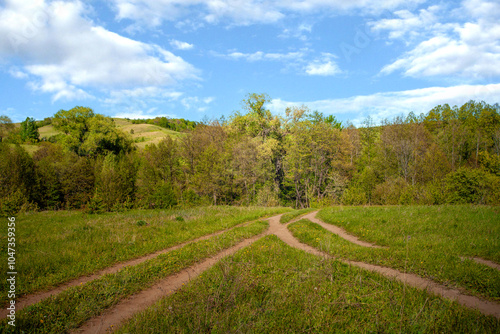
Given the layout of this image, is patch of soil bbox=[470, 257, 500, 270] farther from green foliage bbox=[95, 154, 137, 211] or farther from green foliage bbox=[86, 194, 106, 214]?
green foliage bbox=[95, 154, 137, 211]

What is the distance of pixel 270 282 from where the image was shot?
250 inches

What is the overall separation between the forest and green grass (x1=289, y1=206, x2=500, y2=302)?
67.5ft

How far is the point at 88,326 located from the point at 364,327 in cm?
566

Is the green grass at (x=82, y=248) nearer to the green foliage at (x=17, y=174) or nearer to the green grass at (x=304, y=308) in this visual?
the green grass at (x=304, y=308)

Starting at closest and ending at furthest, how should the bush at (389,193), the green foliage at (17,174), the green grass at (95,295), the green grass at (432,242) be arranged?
1. the green grass at (95,295)
2. the green grass at (432,242)
3. the bush at (389,193)
4. the green foliage at (17,174)

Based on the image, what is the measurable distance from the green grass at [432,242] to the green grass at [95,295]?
5.36 m

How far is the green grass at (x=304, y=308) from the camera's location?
174 inches

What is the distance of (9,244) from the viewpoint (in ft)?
31.7

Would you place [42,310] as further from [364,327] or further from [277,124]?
[277,124]

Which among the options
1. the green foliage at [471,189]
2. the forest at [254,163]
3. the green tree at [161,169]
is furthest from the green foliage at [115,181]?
the green foliage at [471,189]

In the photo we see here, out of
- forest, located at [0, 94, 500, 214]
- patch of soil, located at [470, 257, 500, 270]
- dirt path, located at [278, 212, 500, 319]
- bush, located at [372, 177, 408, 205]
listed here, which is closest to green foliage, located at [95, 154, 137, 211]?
forest, located at [0, 94, 500, 214]

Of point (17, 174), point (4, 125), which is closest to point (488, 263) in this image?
point (17, 174)

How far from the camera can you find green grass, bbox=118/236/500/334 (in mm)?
4426

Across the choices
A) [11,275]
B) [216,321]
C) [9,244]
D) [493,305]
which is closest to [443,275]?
[493,305]
